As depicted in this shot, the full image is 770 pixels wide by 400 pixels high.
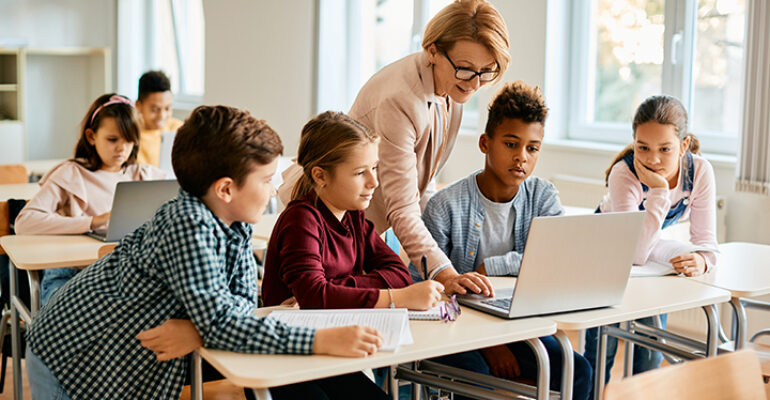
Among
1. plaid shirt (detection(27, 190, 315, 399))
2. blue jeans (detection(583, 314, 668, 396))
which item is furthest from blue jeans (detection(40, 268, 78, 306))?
blue jeans (detection(583, 314, 668, 396))

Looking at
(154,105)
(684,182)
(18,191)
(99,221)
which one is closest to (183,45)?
(154,105)

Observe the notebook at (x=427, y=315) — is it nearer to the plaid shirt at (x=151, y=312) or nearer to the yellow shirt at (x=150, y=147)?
the plaid shirt at (x=151, y=312)

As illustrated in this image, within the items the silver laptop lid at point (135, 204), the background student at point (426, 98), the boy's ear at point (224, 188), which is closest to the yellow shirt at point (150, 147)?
the silver laptop lid at point (135, 204)

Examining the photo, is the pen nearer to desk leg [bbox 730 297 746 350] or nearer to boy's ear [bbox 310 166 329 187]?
boy's ear [bbox 310 166 329 187]

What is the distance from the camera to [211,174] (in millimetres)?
1503

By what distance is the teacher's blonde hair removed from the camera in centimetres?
186

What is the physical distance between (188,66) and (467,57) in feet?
19.2

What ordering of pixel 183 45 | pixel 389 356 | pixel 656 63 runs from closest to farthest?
pixel 389 356 → pixel 656 63 → pixel 183 45

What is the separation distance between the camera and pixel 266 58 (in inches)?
228

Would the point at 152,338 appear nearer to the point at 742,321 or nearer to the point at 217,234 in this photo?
the point at 217,234

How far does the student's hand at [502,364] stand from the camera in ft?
6.56

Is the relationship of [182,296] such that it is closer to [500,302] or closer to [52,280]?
[500,302]

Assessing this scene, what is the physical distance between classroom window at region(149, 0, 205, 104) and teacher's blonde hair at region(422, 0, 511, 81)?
5.35m

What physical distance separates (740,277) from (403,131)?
0.98 metres
